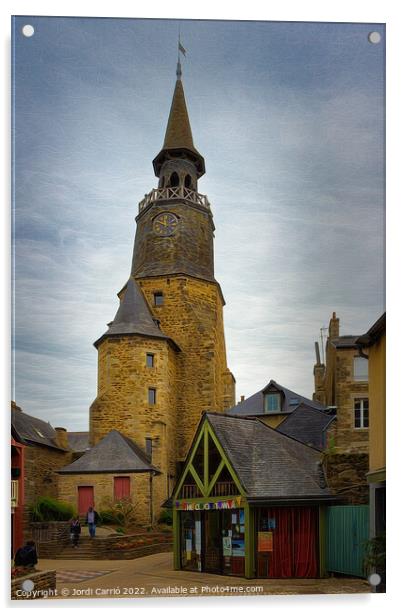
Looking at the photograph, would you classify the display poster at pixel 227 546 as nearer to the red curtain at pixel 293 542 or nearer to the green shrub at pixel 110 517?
the red curtain at pixel 293 542

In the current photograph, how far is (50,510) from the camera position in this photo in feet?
47.8

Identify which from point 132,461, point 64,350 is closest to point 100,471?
point 132,461

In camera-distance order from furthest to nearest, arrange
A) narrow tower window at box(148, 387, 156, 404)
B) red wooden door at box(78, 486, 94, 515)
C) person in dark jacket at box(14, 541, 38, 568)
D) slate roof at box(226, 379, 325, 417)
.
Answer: narrow tower window at box(148, 387, 156, 404) < red wooden door at box(78, 486, 94, 515) < slate roof at box(226, 379, 325, 417) < person in dark jacket at box(14, 541, 38, 568)

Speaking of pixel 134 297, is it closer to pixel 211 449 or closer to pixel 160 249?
pixel 160 249

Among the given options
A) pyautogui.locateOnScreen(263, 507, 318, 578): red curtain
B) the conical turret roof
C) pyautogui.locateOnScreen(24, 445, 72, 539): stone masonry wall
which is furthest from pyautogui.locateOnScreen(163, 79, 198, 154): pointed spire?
pyautogui.locateOnScreen(263, 507, 318, 578): red curtain

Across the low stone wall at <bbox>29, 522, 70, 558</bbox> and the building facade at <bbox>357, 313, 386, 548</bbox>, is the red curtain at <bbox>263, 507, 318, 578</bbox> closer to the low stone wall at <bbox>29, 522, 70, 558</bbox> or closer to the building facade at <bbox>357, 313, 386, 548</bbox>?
the building facade at <bbox>357, 313, 386, 548</bbox>

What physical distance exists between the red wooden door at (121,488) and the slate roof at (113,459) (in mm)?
229

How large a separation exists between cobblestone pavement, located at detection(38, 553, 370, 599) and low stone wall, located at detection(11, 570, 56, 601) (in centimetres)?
18

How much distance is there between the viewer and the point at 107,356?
850 inches

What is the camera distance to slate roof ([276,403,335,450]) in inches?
735

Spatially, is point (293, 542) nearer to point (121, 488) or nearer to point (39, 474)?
point (39, 474)

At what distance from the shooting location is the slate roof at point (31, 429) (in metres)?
12.1

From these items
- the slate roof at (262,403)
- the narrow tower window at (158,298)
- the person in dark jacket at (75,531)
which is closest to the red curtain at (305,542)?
the slate roof at (262,403)

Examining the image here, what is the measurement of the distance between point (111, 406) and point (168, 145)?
9.49 metres
